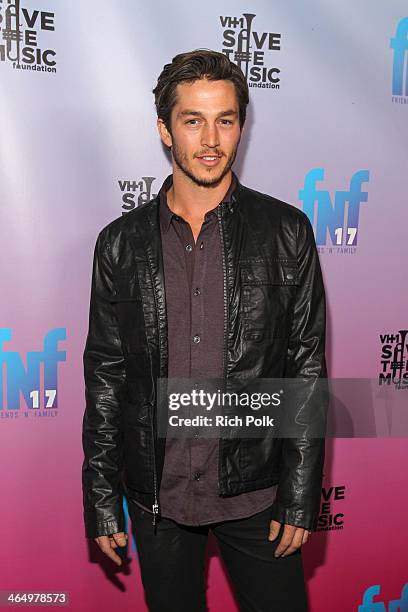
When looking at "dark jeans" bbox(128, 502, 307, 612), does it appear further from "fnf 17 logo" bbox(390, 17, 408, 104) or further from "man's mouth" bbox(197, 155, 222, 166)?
"fnf 17 logo" bbox(390, 17, 408, 104)

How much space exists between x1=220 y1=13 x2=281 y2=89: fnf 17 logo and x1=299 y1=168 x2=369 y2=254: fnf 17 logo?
1.10 ft

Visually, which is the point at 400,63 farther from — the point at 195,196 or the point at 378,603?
the point at 378,603

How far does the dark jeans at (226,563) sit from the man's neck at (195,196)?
31.0 inches

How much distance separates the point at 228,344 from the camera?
1.64m

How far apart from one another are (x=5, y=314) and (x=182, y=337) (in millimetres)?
752

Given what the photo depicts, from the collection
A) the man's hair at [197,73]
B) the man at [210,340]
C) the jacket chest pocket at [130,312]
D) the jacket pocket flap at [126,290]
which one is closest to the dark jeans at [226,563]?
the man at [210,340]

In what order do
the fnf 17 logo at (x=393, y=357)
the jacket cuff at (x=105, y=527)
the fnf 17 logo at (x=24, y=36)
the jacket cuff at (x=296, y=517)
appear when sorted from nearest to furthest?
1. the jacket cuff at (x=296, y=517)
2. the jacket cuff at (x=105, y=527)
3. the fnf 17 logo at (x=24, y=36)
4. the fnf 17 logo at (x=393, y=357)

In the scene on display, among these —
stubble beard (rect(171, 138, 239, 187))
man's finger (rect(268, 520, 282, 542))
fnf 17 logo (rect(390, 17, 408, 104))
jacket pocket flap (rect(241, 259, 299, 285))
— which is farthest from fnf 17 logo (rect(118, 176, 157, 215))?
man's finger (rect(268, 520, 282, 542))

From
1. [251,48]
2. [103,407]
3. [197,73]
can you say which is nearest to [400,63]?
[251,48]

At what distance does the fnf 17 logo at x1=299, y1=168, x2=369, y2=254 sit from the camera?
86.0 inches

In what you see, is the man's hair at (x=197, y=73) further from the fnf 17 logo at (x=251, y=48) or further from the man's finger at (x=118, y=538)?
the man's finger at (x=118, y=538)

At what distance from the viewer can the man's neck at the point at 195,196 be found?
172 cm

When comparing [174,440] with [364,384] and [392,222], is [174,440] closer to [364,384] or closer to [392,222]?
[364,384]

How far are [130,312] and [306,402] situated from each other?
0.50 metres
